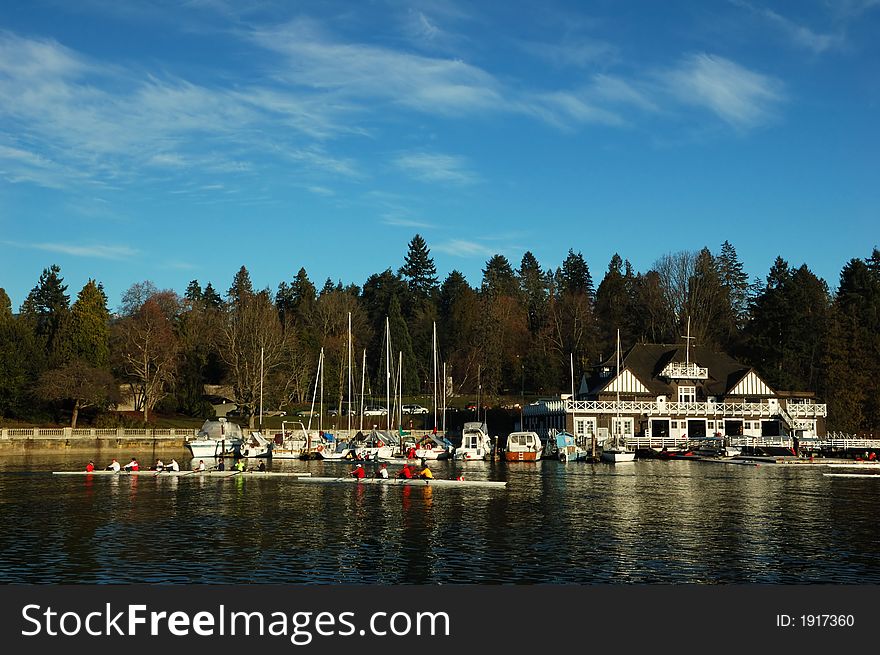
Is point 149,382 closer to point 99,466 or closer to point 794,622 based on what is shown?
point 99,466

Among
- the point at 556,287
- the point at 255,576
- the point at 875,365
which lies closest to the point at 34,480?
the point at 255,576

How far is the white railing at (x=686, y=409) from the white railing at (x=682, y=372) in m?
4.51

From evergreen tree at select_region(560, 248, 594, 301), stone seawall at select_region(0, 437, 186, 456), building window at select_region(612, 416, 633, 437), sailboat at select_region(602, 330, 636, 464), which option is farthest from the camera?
evergreen tree at select_region(560, 248, 594, 301)

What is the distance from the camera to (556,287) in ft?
508

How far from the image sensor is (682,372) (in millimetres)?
95812

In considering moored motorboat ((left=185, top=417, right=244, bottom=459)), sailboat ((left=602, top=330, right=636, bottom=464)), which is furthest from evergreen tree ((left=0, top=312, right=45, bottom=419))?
sailboat ((left=602, top=330, right=636, bottom=464))

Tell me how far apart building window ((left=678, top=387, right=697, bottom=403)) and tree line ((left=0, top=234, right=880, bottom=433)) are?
7.86 m

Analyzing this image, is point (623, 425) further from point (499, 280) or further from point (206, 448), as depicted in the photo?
point (499, 280)

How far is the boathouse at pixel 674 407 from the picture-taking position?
8888 centimetres

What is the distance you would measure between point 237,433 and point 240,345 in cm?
2464

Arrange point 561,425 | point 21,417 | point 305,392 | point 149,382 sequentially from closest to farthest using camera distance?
point 561,425, point 21,417, point 149,382, point 305,392

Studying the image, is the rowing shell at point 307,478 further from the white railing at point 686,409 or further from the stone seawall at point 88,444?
the white railing at point 686,409

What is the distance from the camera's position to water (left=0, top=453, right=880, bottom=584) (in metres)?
26.2

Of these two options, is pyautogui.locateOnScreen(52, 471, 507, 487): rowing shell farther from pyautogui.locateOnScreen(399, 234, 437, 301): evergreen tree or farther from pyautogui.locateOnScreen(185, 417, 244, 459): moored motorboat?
pyautogui.locateOnScreen(399, 234, 437, 301): evergreen tree
